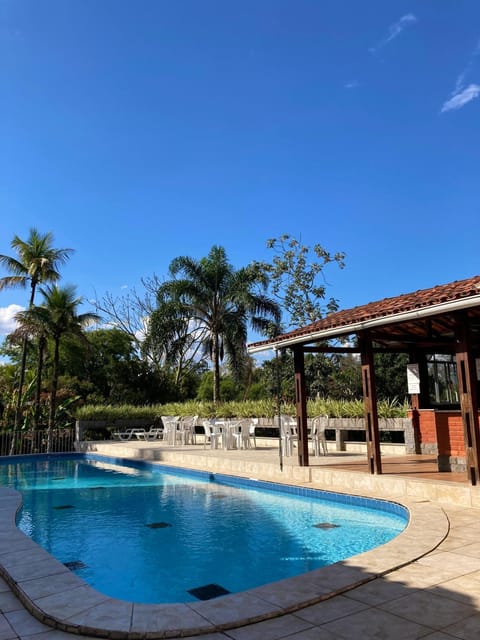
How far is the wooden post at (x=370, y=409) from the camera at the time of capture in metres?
8.62

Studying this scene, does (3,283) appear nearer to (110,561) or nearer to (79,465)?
(79,465)

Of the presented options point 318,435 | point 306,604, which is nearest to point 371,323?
point 306,604

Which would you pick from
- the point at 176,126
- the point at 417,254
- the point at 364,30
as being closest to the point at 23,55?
the point at 176,126

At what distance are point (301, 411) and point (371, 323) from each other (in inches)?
117

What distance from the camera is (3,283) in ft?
64.6

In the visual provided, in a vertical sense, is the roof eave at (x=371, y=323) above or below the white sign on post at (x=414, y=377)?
above

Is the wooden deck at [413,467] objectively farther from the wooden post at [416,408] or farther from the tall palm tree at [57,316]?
the tall palm tree at [57,316]

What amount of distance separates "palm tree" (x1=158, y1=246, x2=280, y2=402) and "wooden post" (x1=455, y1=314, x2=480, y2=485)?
1534cm

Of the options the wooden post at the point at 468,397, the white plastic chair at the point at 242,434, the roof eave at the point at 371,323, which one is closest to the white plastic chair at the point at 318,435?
the white plastic chair at the point at 242,434

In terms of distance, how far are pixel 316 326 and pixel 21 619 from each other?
710 cm

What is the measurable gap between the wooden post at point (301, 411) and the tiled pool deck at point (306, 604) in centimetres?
484

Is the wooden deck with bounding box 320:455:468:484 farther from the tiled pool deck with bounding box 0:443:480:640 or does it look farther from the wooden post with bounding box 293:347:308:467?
the tiled pool deck with bounding box 0:443:480:640

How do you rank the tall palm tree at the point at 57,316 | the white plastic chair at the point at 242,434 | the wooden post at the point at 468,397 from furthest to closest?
the tall palm tree at the point at 57,316 < the white plastic chair at the point at 242,434 < the wooden post at the point at 468,397

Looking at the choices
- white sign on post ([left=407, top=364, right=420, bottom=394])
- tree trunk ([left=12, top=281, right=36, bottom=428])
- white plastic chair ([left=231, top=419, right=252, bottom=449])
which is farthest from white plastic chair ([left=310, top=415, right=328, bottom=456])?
tree trunk ([left=12, top=281, right=36, bottom=428])
